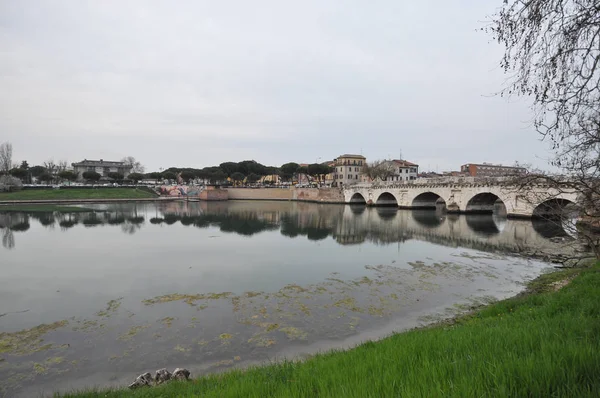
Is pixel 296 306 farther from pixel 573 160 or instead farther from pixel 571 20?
pixel 571 20

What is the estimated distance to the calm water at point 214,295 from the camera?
7.88 m

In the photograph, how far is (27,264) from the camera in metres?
17.5

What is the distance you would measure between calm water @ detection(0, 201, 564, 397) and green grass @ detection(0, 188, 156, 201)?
48275 millimetres

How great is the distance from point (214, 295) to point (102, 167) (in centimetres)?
13489

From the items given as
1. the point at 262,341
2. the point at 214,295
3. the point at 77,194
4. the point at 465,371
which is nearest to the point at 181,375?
the point at 262,341

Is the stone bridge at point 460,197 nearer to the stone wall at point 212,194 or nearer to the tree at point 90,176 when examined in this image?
the stone wall at point 212,194

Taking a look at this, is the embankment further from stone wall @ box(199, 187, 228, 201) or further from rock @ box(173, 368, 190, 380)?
rock @ box(173, 368, 190, 380)

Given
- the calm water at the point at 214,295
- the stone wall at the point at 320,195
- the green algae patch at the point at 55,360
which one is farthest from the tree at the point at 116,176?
the green algae patch at the point at 55,360

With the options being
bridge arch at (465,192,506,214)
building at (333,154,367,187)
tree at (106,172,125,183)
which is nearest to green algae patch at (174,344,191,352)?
bridge arch at (465,192,506,214)

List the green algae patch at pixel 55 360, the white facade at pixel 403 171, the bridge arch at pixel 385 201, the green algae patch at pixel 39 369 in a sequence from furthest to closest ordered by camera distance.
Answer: the white facade at pixel 403 171, the bridge arch at pixel 385 201, the green algae patch at pixel 55 360, the green algae patch at pixel 39 369

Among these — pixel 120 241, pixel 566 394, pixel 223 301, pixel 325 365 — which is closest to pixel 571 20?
pixel 566 394

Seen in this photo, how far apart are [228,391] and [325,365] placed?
4.47 ft

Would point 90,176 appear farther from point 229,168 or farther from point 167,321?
point 167,321

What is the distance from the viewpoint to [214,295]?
12266 mm
